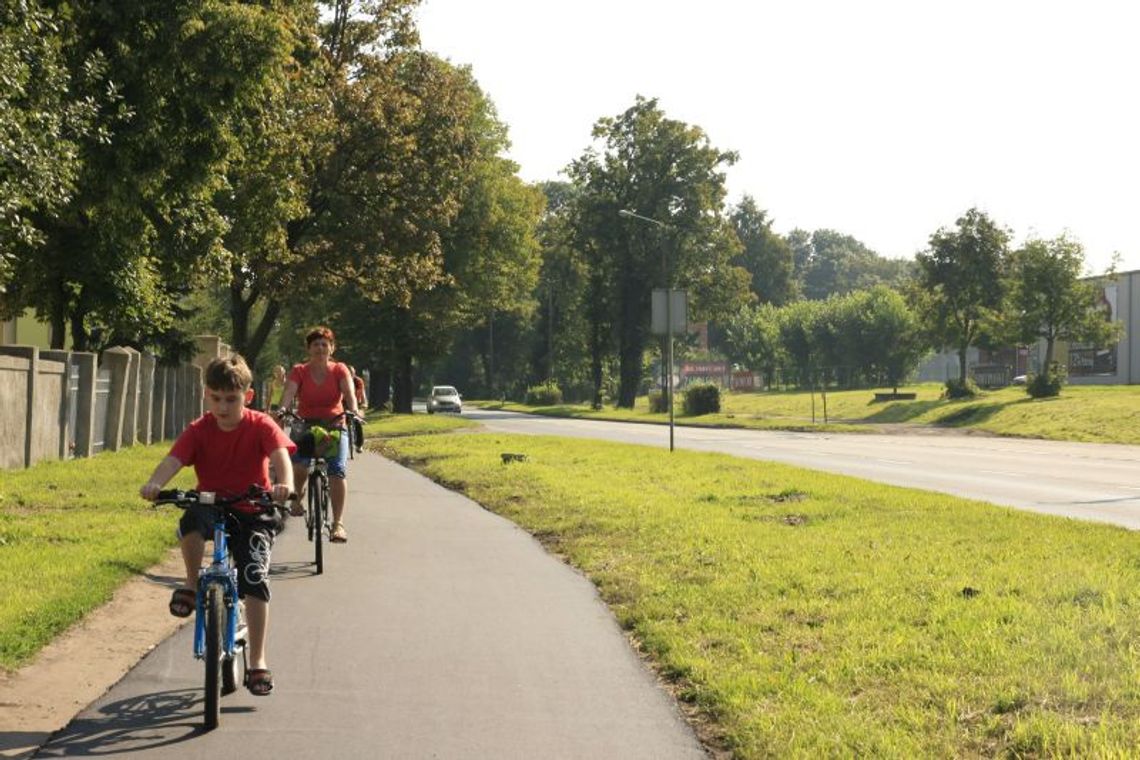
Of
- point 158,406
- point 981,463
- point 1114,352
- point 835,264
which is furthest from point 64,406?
point 835,264

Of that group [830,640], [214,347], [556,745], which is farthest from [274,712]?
[214,347]

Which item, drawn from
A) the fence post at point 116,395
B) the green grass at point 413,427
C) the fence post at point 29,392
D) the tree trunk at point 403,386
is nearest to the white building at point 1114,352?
the tree trunk at point 403,386

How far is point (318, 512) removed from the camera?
10.6 metres

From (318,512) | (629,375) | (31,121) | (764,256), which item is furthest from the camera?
(764,256)

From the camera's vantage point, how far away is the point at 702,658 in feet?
23.5

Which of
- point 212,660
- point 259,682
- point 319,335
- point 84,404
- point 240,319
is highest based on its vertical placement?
point 240,319

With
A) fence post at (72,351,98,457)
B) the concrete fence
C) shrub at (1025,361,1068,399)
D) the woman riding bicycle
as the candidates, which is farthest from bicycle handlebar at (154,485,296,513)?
shrub at (1025,361,1068,399)

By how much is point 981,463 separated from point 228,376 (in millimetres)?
20597

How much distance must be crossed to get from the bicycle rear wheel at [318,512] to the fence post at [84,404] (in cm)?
1317

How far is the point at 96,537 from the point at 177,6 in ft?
29.0

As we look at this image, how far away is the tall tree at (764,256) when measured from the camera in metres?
140

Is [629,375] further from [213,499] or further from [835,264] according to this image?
Result: [835,264]

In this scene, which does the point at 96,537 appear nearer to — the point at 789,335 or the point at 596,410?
the point at 596,410

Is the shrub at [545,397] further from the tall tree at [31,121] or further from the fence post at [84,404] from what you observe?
the tall tree at [31,121]
